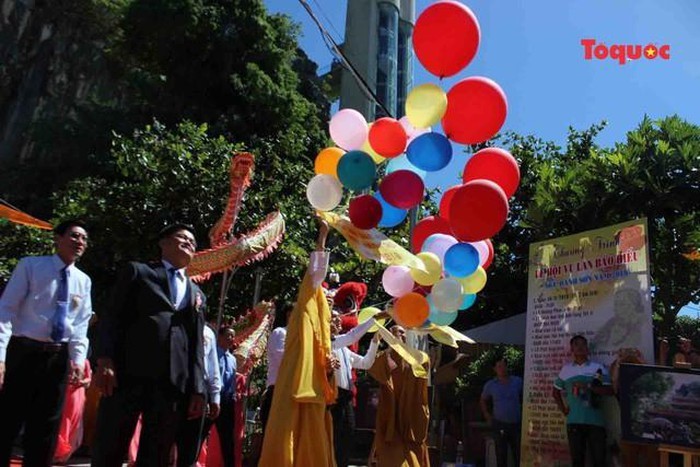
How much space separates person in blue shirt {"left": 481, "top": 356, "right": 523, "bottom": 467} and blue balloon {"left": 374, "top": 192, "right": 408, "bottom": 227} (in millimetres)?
3015

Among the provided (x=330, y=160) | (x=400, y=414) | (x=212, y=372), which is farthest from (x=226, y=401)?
(x=330, y=160)

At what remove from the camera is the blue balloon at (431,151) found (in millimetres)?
5561

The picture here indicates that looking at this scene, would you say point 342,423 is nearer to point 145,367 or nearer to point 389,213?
point 389,213

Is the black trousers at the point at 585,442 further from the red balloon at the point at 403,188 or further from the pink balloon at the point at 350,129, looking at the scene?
the pink balloon at the point at 350,129

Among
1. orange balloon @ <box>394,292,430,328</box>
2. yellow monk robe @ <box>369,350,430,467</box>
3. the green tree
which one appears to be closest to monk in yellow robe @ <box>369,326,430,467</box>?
yellow monk robe @ <box>369,350,430,467</box>

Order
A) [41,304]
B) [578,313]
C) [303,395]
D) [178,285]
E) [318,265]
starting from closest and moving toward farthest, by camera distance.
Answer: [178,285] < [41,304] < [303,395] < [318,265] < [578,313]

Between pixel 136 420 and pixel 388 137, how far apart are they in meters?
3.32

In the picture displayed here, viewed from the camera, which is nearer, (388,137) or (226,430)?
(388,137)

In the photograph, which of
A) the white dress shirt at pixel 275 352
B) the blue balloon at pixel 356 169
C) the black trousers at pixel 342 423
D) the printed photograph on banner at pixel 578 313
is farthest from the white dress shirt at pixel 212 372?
the printed photograph on banner at pixel 578 313

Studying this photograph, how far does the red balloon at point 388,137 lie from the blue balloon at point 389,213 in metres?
0.46

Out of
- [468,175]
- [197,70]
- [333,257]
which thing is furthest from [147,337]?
[197,70]

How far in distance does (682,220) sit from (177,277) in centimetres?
706

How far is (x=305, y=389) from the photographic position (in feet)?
15.8

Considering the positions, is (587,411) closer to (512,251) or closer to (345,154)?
(345,154)
